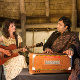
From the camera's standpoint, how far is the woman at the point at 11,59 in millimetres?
2798

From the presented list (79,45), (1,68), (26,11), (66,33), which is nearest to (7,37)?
(1,68)

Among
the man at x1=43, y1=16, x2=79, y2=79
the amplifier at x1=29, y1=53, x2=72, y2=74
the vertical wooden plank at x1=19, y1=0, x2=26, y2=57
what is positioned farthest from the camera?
the vertical wooden plank at x1=19, y1=0, x2=26, y2=57

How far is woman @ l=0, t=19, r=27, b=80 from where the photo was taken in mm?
2798

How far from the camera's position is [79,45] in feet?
7.52

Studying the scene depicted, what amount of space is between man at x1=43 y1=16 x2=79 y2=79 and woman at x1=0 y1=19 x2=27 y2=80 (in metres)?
0.69

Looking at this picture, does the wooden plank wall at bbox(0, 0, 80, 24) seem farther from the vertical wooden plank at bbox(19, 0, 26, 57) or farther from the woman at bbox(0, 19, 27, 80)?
the woman at bbox(0, 19, 27, 80)

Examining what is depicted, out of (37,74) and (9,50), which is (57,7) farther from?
(37,74)

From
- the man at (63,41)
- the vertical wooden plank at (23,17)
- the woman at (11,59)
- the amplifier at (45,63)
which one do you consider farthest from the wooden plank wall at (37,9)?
the amplifier at (45,63)

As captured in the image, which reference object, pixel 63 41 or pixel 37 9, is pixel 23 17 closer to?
pixel 37 9

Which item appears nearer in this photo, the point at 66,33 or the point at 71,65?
the point at 71,65

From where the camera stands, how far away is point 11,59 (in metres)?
2.95

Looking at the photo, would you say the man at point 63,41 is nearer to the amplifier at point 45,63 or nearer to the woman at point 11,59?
the amplifier at point 45,63

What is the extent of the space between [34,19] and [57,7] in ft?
3.65

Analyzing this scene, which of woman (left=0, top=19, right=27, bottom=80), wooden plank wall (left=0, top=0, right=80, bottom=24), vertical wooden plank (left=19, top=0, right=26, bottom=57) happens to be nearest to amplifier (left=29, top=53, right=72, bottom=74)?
woman (left=0, top=19, right=27, bottom=80)
